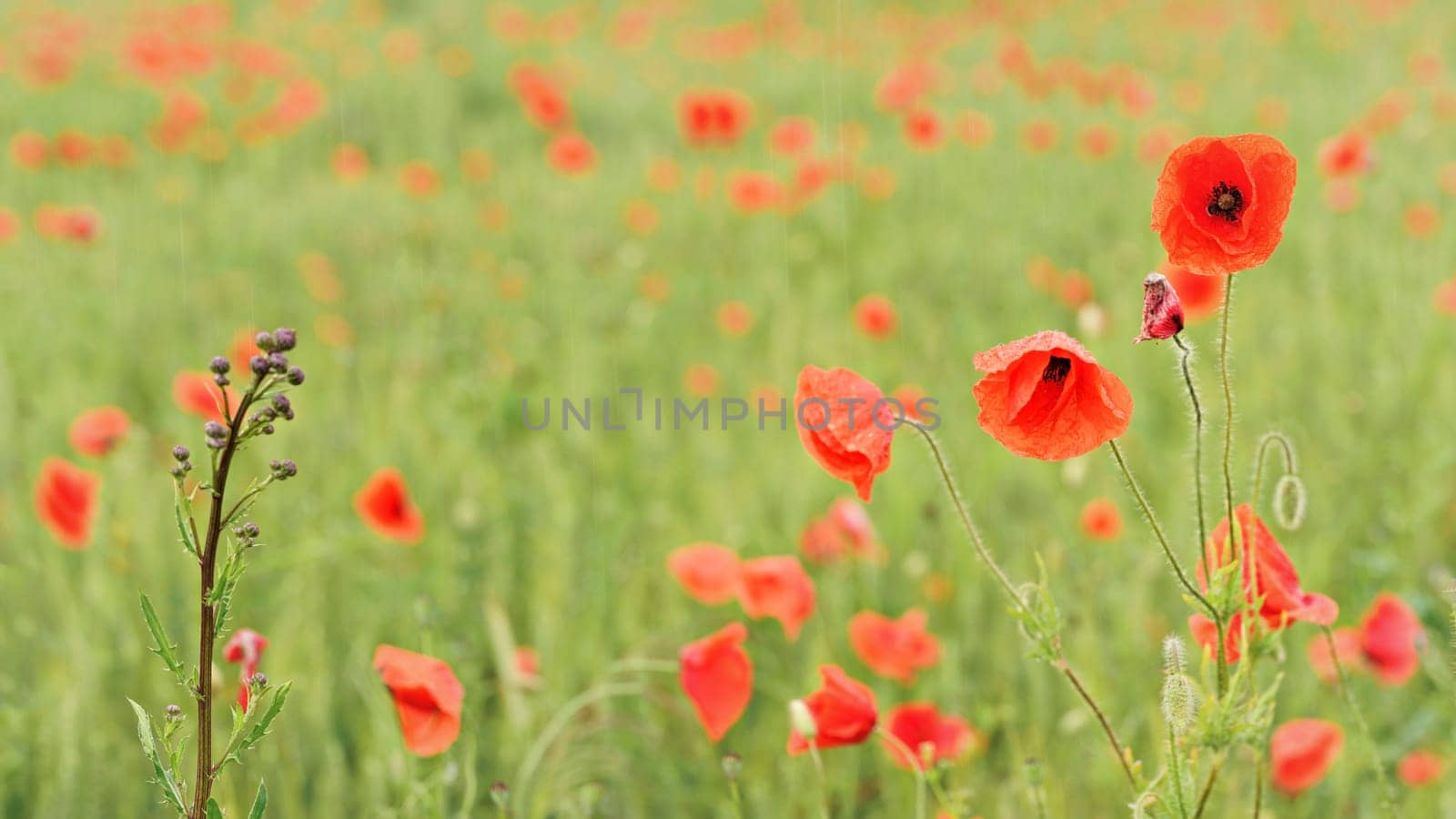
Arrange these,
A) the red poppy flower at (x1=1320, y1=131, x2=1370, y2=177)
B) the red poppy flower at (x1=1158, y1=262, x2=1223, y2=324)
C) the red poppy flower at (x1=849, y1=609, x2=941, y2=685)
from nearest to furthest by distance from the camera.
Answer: the red poppy flower at (x1=849, y1=609, x2=941, y2=685) → the red poppy flower at (x1=1320, y1=131, x2=1370, y2=177) → the red poppy flower at (x1=1158, y1=262, x2=1223, y2=324)

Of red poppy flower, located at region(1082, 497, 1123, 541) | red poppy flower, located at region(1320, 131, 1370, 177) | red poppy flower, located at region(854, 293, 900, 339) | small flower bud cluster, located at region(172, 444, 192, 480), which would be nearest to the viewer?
small flower bud cluster, located at region(172, 444, 192, 480)

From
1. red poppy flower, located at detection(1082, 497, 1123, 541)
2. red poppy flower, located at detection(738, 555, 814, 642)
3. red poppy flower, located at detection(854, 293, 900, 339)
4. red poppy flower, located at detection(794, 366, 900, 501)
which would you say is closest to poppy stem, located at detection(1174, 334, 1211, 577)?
red poppy flower, located at detection(794, 366, 900, 501)

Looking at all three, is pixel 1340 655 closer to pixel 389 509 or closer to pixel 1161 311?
pixel 1161 311

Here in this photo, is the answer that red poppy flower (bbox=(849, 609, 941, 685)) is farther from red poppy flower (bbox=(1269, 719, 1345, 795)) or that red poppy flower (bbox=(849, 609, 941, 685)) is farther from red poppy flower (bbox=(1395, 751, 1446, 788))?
red poppy flower (bbox=(1395, 751, 1446, 788))

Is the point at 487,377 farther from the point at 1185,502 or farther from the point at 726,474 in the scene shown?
the point at 1185,502

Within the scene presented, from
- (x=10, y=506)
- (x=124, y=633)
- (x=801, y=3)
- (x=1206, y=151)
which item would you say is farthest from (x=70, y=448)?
(x=801, y=3)

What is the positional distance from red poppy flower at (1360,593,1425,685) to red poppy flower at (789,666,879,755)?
77 centimetres

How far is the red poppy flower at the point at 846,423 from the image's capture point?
0.87 metres

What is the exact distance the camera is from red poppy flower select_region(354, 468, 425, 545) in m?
1.78

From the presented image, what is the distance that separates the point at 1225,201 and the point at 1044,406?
0.19 m

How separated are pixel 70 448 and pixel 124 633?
75 cm

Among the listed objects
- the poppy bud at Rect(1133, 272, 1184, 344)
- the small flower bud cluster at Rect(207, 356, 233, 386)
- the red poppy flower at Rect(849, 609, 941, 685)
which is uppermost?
the poppy bud at Rect(1133, 272, 1184, 344)

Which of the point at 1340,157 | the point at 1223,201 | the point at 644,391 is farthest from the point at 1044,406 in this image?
the point at 644,391

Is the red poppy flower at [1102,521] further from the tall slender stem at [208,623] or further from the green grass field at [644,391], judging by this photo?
the tall slender stem at [208,623]
